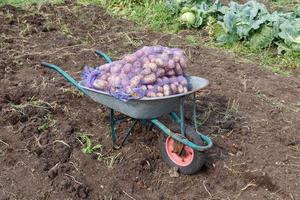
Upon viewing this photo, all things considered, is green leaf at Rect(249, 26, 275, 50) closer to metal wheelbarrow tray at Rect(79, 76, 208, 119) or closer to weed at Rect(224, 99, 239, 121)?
weed at Rect(224, 99, 239, 121)

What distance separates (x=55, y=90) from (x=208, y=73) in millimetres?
1731

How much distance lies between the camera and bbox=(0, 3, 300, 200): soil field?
4.00 metres

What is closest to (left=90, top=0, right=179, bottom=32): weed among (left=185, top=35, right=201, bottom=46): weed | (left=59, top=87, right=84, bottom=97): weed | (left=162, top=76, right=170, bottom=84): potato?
(left=185, top=35, right=201, bottom=46): weed

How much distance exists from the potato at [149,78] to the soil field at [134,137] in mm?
736

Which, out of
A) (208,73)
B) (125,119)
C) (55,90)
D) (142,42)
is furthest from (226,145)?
(142,42)

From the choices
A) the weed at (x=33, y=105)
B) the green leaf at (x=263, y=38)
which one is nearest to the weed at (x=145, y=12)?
the green leaf at (x=263, y=38)

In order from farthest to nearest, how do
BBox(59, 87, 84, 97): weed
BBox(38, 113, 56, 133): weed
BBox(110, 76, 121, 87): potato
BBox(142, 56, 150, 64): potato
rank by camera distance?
BBox(59, 87, 84, 97): weed → BBox(38, 113, 56, 133): weed → BBox(142, 56, 150, 64): potato → BBox(110, 76, 121, 87): potato

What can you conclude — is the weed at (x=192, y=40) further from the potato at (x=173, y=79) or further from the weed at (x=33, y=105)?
the potato at (x=173, y=79)

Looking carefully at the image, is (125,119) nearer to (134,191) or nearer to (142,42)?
(134,191)

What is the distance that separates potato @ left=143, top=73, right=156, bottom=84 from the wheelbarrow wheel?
460mm

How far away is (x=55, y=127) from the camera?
4.69 meters

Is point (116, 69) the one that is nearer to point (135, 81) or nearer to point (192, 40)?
point (135, 81)

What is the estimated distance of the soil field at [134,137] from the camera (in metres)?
4.00

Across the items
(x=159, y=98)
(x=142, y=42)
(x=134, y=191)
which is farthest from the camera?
(x=142, y=42)
